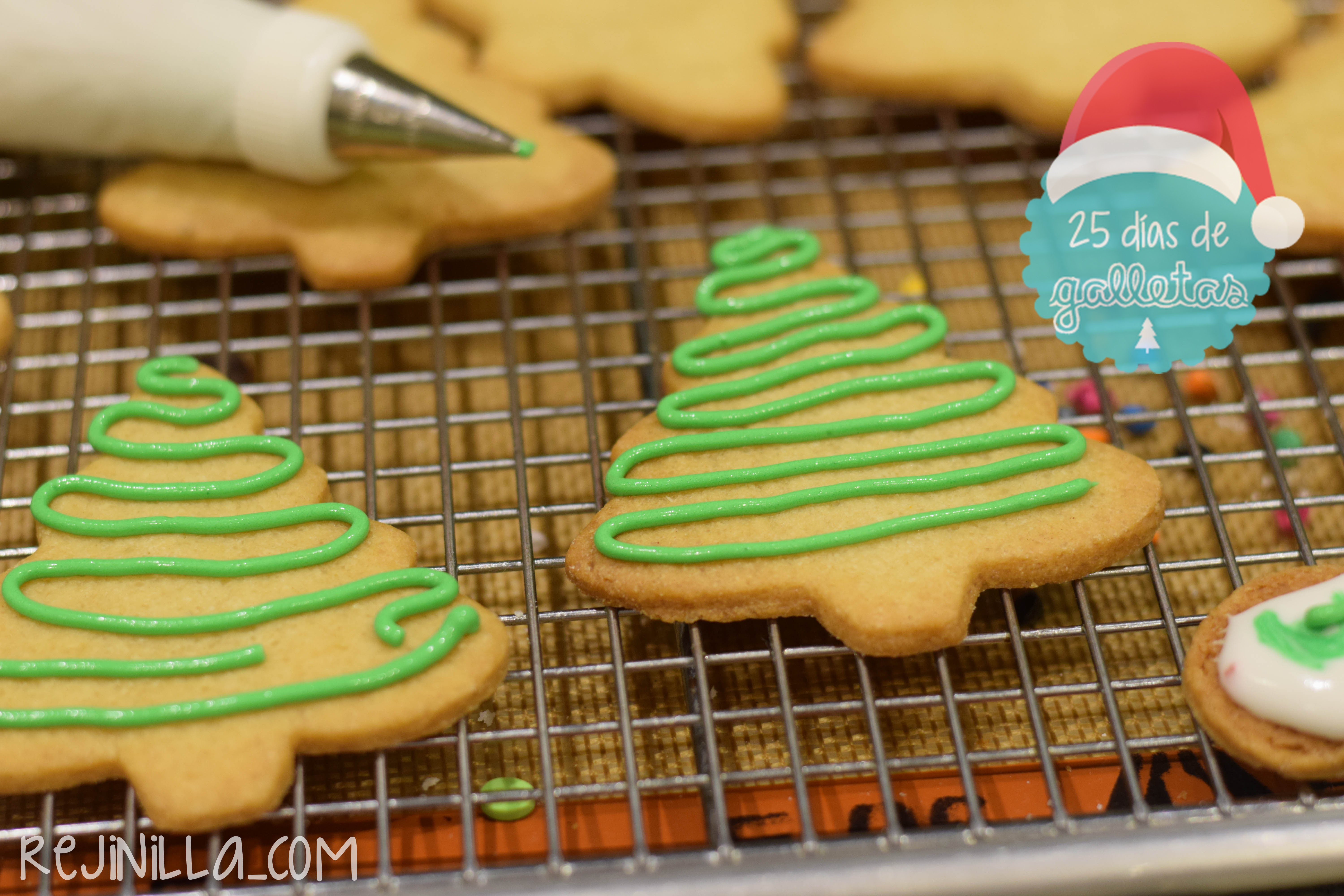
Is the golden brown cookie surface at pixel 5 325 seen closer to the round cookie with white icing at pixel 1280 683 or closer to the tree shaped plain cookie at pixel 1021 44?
the tree shaped plain cookie at pixel 1021 44

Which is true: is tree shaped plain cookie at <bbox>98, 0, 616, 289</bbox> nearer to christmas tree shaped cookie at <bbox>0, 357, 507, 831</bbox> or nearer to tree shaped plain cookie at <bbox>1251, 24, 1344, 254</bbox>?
christmas tree shaped cookie at <bbox>0, 357, 507, 831</bbox>

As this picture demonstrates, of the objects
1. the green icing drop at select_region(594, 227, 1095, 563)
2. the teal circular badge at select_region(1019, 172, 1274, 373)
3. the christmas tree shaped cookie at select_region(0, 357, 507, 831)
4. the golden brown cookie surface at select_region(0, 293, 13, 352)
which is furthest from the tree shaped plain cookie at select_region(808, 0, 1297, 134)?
the golden brown cookie surface at select_region(0, 293, 13, 352)

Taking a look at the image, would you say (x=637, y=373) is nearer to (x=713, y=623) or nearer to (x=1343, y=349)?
(x=713, y=623)

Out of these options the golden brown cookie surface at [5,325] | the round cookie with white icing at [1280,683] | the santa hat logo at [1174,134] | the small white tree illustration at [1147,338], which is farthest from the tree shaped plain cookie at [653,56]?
the round cookie with white icing at [1280,683]

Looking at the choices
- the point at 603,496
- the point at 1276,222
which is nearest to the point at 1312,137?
the point at 1276,222

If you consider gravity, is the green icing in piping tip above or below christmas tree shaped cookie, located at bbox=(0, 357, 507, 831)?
below

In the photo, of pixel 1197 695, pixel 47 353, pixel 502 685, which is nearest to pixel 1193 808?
pixel 1197 695
